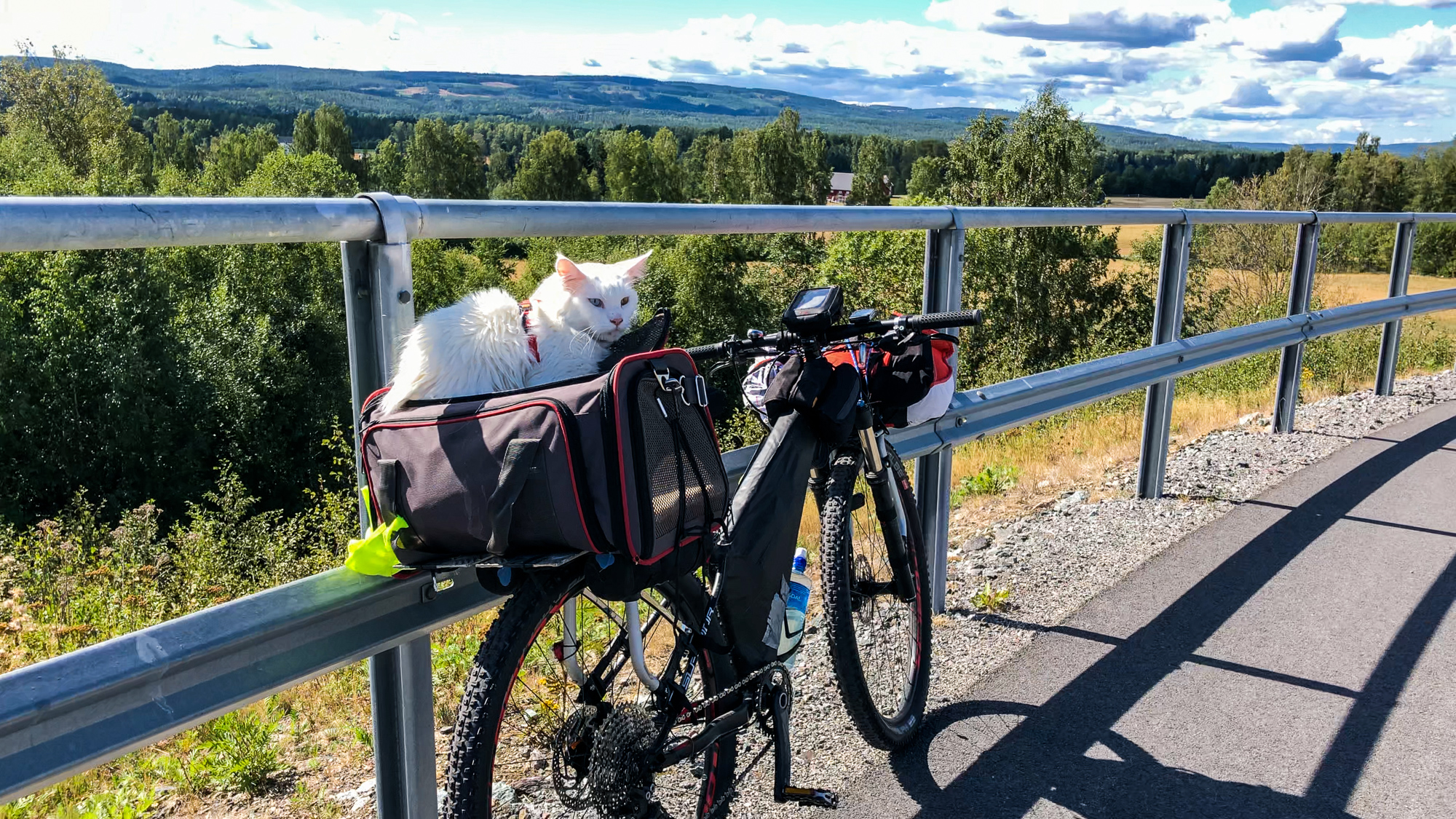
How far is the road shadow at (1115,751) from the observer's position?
111 inches

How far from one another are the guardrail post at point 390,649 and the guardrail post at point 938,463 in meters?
2.12

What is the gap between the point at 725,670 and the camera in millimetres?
2346

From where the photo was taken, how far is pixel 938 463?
3896mm

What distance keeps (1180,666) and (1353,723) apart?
21.1 inches

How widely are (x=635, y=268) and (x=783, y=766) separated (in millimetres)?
1316

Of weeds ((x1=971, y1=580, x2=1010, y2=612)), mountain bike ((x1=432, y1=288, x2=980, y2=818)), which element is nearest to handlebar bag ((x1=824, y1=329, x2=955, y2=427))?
mountain bike ((x1=432, y1=288, x2=980, y2=818))

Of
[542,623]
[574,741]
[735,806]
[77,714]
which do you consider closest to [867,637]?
[735,806]

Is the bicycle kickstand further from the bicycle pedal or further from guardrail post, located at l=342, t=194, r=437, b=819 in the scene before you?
guardrail post, located at l=342, t=194, r=437, b=819

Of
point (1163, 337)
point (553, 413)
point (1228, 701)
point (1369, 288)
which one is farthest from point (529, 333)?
point (1369, 288)

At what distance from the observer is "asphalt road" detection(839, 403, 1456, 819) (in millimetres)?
2865

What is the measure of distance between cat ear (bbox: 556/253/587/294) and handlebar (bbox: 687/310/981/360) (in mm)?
701

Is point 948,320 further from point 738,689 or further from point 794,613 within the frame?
point 738,689

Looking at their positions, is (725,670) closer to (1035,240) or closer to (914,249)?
(914,249)

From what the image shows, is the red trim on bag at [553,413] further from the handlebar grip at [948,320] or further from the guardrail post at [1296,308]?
the guardrail post at [1296,308]
